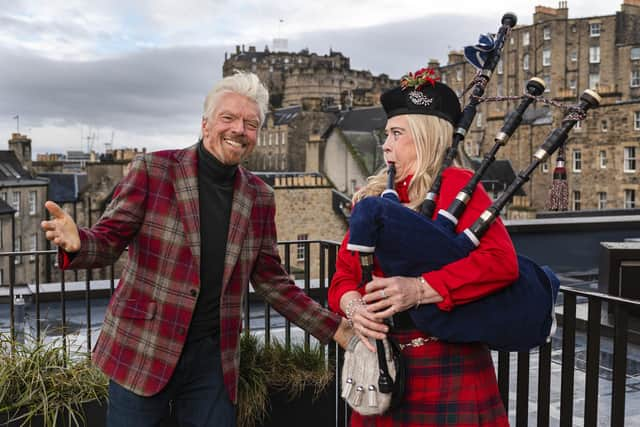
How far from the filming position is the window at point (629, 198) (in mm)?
41281

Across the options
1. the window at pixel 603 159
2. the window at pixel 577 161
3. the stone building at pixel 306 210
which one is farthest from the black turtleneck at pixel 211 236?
the window at pixel 577 161

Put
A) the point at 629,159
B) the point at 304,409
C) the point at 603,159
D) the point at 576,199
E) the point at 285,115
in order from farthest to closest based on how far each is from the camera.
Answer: the point at 285,115
the point at 576,199
the point at 603,159
the point at 629,159
the point at 304,409

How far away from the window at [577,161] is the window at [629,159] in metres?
3.06

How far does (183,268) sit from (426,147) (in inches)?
44.6

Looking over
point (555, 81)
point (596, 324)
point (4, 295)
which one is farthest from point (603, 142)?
point (596, 324)

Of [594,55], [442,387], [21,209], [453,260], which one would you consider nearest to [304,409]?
[442,387]

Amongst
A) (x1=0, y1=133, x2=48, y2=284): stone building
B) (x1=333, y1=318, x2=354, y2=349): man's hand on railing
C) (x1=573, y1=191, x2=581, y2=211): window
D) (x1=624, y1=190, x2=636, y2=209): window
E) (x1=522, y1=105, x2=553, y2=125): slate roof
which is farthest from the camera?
(x1=573, y1=191, x2=581, y2=211): window

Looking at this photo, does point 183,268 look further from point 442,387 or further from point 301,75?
point 301,75

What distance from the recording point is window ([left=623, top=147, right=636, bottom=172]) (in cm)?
4003

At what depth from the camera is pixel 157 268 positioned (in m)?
2.87

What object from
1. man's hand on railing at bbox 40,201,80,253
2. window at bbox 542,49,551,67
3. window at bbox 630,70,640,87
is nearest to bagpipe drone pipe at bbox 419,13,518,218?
man's hand on railing at bbox 40,201,80,253

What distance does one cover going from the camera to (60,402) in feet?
11.9

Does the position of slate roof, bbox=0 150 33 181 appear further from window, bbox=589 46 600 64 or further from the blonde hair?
window, bbox=589 46 600 64

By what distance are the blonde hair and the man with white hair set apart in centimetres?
79
